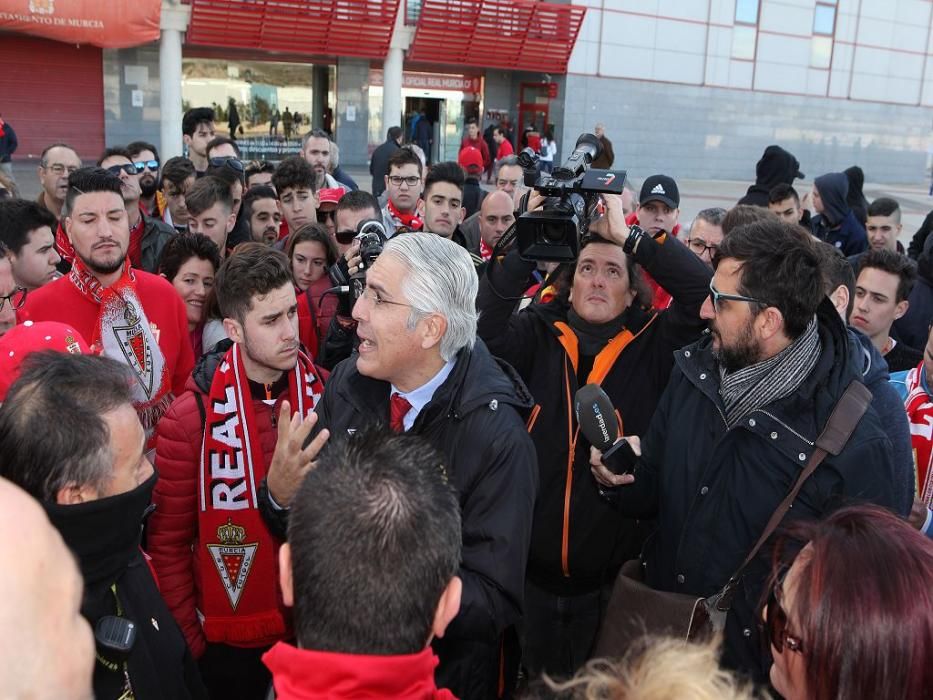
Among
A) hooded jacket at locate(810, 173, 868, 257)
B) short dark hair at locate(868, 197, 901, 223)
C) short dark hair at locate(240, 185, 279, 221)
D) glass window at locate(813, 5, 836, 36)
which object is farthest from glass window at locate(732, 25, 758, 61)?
short dark hair at locate(240, 185, 279, 221)

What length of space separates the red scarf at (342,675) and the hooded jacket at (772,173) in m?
7.10

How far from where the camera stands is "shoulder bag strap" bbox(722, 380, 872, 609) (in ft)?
7.51

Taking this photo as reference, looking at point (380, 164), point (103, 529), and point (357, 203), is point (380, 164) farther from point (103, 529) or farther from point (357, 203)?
point (103, 529)

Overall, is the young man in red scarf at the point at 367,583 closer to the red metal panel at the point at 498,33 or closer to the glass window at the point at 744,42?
the red metal panel at the point at 498,33

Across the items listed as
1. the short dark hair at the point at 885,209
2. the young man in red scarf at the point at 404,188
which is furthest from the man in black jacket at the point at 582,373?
the short dark hair at the point at 885,209

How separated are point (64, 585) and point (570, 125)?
23.3m

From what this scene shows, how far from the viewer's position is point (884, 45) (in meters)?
26.4

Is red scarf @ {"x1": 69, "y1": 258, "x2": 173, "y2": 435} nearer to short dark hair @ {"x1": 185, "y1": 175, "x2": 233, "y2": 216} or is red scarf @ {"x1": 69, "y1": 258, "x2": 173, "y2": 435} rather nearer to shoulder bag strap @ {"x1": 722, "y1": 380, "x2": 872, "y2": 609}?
short dark hair @ {"x1": 185, "y1": 175, "x2": 233, "y2": 216}

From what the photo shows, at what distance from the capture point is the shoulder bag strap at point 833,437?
2289 mm

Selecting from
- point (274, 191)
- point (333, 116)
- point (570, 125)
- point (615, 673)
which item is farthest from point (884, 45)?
point (615, 673)

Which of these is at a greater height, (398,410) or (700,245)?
(700,245)

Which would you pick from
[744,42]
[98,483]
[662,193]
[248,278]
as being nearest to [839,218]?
[662,193]

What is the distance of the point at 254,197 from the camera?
630 centimetres

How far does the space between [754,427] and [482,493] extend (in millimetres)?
852
